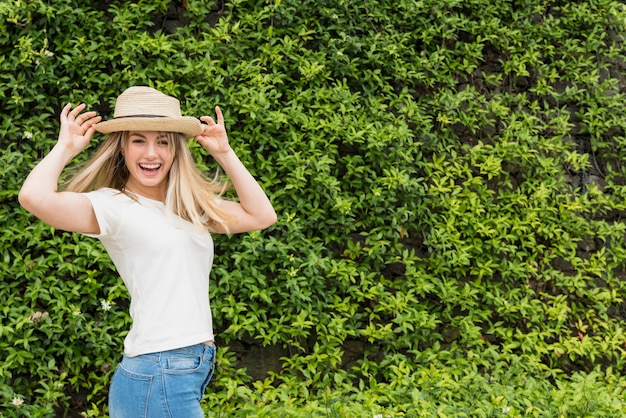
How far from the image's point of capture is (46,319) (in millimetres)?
3473

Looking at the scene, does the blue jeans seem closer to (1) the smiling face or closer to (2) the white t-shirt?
(2) the white t-shirt

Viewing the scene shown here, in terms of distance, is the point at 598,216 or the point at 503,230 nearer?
the point at 503,230

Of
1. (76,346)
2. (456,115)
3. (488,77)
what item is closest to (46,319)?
(76,346)

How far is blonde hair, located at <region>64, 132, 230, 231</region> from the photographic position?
6.63 ft

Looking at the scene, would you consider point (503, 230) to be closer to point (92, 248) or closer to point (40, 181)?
point (92, 248)

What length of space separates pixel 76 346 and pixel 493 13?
3277 mm

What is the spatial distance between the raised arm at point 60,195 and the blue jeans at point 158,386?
14.9 inches

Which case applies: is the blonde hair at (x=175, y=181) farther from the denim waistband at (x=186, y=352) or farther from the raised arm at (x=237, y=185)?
the denim waistband at (x=186, y=352)

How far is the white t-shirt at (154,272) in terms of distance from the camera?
185 centimetres

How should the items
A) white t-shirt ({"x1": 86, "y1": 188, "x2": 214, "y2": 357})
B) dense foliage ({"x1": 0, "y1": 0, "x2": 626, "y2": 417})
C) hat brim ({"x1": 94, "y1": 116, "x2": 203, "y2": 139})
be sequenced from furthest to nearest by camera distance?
dense foliage ({"x1": 0, "y1": 0, "x2": 626, "y2": 417}) → hat brim ({"x1": 94, "y1": 116, "x2": 203, "y2": 139}) → white t-shirt ({"x1": 86, "y1": 188, "x2": 214, "y2": 357})

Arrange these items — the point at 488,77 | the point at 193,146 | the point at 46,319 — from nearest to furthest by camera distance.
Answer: the point at 46,319 < the point at 193,146 < the point at 488,77

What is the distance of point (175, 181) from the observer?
6.70ft

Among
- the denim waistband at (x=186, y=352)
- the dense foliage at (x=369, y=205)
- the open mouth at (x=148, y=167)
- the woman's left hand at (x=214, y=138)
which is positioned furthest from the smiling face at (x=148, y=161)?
the dense foliage at (x=369, y=205)

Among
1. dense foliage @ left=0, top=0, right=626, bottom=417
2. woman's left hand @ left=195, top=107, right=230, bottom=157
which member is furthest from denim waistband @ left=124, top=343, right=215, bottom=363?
dense foliage @ left=0, top=0, right=626, bottom=417
